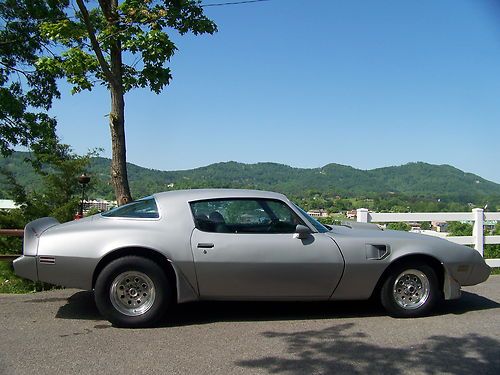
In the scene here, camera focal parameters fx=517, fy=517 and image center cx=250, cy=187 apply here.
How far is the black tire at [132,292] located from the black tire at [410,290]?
7.38 ft

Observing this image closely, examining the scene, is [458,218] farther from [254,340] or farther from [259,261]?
[254,340]

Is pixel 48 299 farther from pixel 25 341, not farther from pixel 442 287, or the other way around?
pixel 442 287

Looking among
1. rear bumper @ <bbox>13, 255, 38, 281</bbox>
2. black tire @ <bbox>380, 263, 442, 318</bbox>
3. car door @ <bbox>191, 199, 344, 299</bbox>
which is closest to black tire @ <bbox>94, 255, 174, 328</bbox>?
car door @ <bbox>191, 199, 344, 299</bbox>

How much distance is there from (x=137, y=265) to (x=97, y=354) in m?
0.99

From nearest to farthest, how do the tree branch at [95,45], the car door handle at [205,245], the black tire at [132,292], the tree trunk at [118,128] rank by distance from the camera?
the black tire at [132,292] → the car door handle at [205,245] → the tree branch at [95,45] → the tree trunk at [118,128]

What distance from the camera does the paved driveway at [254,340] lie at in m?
3.96

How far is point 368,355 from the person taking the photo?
4227 millimetres

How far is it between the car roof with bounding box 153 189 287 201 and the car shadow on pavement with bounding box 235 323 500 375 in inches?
58.1

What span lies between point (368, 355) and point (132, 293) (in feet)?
7.50

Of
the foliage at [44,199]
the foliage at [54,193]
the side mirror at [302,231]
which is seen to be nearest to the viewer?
the side mirror at [302,231]

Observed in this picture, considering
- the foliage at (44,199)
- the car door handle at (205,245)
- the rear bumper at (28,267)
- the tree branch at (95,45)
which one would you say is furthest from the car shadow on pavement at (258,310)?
the tree branch at (95,45)

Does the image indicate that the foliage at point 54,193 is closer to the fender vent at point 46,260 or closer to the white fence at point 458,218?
the fender vent at point 46,260

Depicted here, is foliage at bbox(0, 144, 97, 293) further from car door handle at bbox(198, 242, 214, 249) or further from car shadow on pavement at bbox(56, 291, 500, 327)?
car door handle at bbox(198, 242, 214, 249)

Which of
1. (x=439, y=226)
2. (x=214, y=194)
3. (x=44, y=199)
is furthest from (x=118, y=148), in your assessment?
(x=439, y=226)
